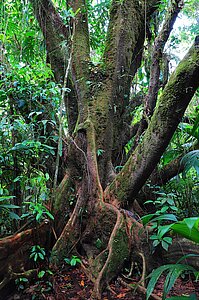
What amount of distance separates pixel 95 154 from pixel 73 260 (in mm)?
1281

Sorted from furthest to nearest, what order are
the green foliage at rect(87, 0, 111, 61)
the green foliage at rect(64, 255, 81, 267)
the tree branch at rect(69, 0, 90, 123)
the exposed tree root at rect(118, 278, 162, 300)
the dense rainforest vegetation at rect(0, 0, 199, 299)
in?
the green foliage at rect(87, 0, 111, 61) → the tree branch at rect(69, 0, 90, 123) → the green foliage at rect(64, 255, 81, 267) → the dense rainforest vegetation at rect(0, 0, 199, 299) → the exposed tree root at rect(118, 278, 162, 300)

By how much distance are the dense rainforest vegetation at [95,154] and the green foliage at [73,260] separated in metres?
Answer: 0.01

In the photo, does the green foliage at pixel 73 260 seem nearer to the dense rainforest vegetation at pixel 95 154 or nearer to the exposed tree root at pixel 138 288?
the dense rainforest vegetation at pixel 95 154

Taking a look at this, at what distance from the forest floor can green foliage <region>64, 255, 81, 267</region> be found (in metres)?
0.09

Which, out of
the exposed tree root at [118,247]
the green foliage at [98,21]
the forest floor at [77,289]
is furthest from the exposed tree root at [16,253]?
the green foliage at [98,21]

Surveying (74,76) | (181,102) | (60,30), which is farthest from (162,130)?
(60,30)

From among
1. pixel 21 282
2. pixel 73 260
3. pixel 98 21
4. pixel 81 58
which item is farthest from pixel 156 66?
pixel 21 282

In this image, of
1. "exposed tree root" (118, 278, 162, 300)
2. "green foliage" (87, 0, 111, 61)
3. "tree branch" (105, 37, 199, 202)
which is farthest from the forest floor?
"green foliage" (87, 0, 111, 61)

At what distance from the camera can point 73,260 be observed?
8.91ft

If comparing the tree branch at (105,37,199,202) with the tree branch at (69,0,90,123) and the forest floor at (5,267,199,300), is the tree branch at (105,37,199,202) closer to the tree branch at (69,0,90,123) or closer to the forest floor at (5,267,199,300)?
the forest floor at (5,267,199,300)

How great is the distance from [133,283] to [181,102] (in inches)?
68.5

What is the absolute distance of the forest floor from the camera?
7.68 feet

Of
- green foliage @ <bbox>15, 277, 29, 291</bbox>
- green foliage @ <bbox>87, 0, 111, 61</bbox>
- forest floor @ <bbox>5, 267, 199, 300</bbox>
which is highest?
green foliage @ <bbox>87, 0, 111, 61</bbox>

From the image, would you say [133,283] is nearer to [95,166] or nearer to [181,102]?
[95,166]
